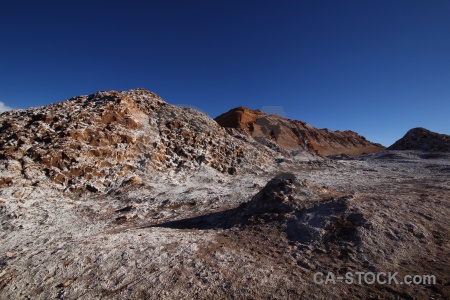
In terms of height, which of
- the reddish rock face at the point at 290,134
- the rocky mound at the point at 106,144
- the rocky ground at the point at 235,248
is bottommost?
the rocky ground at the point at 235,248

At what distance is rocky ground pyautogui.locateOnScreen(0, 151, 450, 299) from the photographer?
4609mm

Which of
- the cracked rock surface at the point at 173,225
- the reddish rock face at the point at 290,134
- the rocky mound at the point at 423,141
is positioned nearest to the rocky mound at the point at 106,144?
the cracked rock surface at the point at 173,225

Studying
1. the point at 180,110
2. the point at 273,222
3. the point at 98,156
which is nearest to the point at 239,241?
the point at 273,222

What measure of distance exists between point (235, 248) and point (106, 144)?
12781 mm

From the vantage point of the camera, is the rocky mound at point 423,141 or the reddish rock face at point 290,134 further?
the reddish rock face at point 290,134

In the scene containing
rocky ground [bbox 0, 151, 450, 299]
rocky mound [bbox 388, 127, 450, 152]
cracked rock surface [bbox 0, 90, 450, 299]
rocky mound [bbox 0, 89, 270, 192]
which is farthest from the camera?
rocky mound [bbox 388, 127, 450, 152]

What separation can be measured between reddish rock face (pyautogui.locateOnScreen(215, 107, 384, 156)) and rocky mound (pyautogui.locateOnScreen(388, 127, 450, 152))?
17090 mm

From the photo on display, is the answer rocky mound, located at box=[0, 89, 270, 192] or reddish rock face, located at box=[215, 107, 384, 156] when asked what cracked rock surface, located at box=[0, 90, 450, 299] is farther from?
reddish rock face, located at box=[215, 107, 384, 156]

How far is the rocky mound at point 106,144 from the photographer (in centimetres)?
1328

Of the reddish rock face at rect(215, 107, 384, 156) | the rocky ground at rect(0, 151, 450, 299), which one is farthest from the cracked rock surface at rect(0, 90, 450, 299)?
the reddish rock face at rect(215, 107, 384, 156)

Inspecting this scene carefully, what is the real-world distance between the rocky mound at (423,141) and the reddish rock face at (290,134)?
1709 cm

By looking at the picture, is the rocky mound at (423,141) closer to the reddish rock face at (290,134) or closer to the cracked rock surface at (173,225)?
the reddish rock face at (290,134)

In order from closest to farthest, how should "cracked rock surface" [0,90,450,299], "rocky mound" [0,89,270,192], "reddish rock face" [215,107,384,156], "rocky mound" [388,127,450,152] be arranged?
"cracked rock surface" [0,90,450,299] → "rocky mound" [0,89,270,192] → "rocky mound" [388,127,450,152] → "reddish rock face" [215,107,384,156]

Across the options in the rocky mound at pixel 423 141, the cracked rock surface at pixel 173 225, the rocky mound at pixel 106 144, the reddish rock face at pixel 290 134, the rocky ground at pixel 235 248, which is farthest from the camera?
the reddish rock face at pixel 290 134
